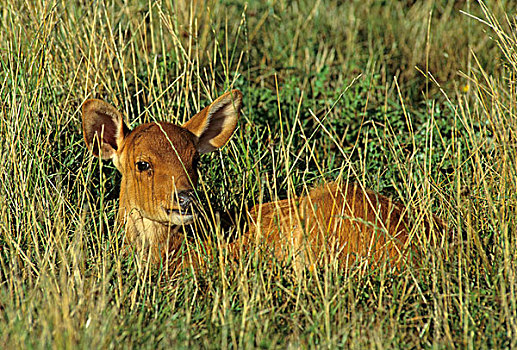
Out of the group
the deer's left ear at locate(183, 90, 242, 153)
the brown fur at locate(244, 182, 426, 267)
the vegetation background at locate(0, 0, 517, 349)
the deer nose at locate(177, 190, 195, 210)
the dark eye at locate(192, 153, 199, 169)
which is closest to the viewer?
the vegetation background at locate(0, 0, 517, 349)

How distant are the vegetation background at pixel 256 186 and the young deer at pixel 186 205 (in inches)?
5.7

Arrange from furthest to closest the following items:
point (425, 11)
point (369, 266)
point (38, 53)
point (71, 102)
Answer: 1. point (425, 11)
2. point (71, 102)
3. point (38, 53)
4. point (369, 266)

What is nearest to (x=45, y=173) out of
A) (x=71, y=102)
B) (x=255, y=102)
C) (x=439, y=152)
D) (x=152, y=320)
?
(x=71, y=102)

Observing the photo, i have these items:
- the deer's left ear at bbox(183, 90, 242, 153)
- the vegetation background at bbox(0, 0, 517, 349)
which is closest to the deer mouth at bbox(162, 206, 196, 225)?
the vegetation background at bbox(0, 0, 517, 349)

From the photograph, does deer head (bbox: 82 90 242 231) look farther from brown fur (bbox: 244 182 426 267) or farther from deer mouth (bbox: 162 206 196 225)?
brown fur (bbox: 244 182 426 267)

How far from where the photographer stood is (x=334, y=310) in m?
3.27

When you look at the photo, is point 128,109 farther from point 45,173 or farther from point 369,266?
point 369,266

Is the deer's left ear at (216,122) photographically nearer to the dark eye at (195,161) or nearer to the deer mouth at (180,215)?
the dark eye at (195,161)

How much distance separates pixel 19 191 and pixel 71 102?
3.48 feet

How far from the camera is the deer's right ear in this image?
13.6ft

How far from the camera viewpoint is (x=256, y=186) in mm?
4801

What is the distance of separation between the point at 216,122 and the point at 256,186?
1.81 ft

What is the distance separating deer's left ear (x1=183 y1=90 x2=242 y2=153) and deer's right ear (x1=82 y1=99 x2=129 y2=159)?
1.35ft

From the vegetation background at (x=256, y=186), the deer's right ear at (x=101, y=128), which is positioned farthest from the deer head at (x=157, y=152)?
the vegetation background at (x=256, y=186)
